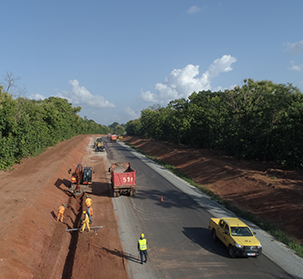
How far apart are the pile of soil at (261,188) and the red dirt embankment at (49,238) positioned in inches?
454

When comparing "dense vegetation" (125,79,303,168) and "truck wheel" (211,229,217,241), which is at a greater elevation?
"dense vegetation" (125,79,303,168)

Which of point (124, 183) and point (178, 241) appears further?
point (124, 183)

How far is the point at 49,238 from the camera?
13000mm

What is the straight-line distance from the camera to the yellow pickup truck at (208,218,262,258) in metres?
10.9

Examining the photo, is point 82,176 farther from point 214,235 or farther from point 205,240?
point 214,235

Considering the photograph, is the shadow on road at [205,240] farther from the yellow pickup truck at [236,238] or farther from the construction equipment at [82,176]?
the construction equipment at [82,176]

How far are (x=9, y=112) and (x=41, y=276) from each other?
863 inches

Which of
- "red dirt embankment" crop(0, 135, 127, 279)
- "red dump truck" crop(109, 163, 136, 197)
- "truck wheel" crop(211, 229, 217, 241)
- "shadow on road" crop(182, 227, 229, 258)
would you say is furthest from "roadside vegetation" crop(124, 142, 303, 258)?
"red dirt embankment" crop(0, 135, 127, 279)

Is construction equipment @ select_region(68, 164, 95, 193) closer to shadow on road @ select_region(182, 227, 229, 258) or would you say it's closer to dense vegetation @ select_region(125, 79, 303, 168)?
shadow on road @ select_region(182, 227, 229, 258)

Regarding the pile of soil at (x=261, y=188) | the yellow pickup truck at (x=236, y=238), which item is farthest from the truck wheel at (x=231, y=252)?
the pile of soil at (x=261, y=188)

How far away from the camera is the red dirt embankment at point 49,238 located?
1006 centimetres

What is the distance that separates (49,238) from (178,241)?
7488mm

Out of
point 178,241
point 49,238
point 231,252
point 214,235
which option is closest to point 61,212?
point 49,238

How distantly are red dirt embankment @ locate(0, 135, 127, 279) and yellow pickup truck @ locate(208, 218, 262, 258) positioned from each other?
5473mm
